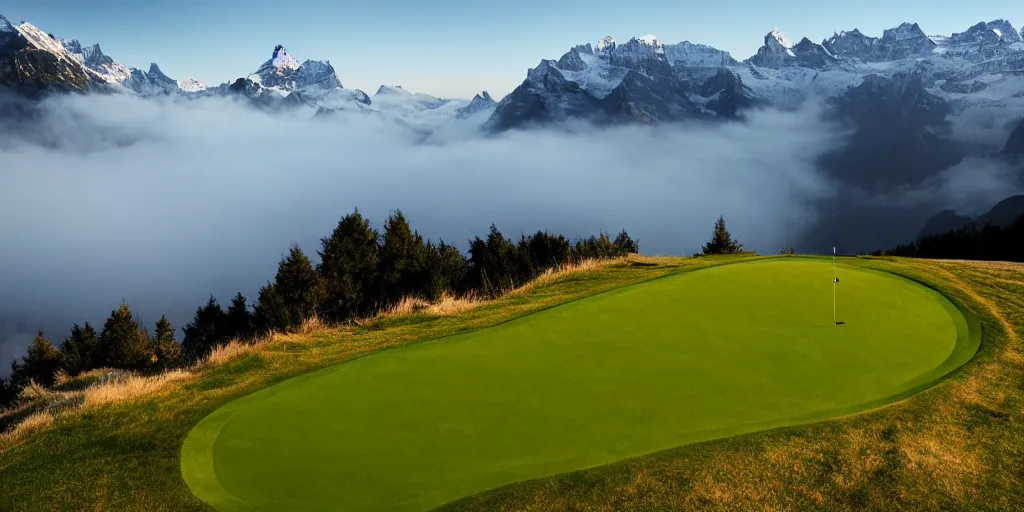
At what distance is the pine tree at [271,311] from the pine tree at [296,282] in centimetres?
34

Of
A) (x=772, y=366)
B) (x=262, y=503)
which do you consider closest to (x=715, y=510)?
(x=772, y=366)

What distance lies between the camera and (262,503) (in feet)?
22.9

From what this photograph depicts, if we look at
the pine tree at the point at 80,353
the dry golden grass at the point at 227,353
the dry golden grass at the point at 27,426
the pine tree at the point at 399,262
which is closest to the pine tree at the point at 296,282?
the pine tree at the point at 399,262

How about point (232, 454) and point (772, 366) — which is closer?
point (232, 454)

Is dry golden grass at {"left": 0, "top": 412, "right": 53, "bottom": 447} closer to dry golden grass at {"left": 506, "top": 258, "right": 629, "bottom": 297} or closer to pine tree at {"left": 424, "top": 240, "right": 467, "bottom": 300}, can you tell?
dry golden grass at {"left": 506, "top": 258, "right": 629, "bottom": 297}

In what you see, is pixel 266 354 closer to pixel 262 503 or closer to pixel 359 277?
pixel 262 503

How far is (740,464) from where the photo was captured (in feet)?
24.3

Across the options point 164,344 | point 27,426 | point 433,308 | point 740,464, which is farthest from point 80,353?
point 740,464

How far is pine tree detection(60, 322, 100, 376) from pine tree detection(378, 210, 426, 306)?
2304 centimetres

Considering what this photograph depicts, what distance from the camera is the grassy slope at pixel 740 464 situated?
267 inches

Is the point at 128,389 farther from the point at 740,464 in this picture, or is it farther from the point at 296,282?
the point at 296,282

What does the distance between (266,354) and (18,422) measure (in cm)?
425

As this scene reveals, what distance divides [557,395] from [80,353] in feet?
160

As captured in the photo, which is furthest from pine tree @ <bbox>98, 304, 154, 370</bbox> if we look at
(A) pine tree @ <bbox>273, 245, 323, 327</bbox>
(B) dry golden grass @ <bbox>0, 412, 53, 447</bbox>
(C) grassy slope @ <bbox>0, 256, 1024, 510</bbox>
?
(C) grassy slope @ <bbox>0, 256, 1024, 510</bbox>
